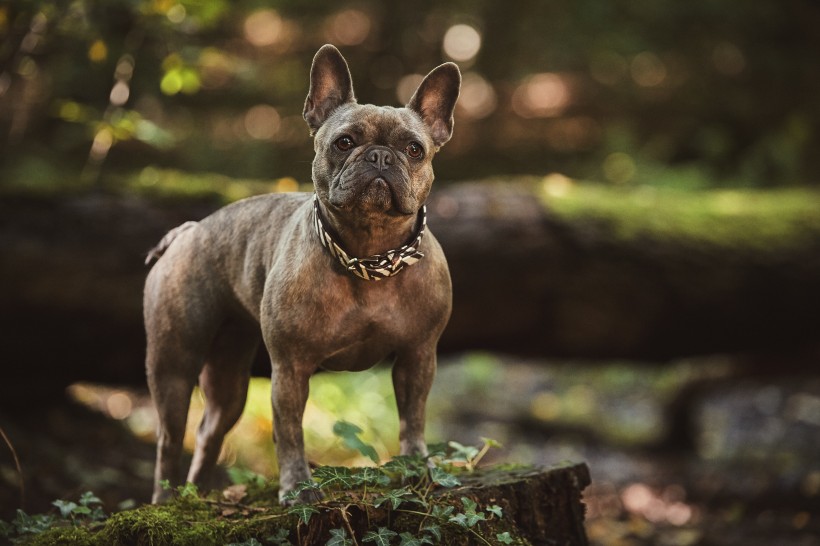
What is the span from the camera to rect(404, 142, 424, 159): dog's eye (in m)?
3.32

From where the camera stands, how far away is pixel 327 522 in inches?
134

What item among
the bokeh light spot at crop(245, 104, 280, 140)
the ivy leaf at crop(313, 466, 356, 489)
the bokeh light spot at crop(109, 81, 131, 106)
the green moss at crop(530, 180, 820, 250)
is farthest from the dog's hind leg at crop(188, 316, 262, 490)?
the bokeh light spot at crop(245, 104, 280, 140)

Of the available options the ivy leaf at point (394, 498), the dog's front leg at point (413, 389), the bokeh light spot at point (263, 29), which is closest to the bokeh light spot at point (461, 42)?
the bokeh light spot at point (263, 29)

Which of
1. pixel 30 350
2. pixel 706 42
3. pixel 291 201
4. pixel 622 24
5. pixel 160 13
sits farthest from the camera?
pixel 706 42

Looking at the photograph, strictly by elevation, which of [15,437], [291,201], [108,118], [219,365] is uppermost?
[108,118]

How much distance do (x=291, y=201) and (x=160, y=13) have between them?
2802mm

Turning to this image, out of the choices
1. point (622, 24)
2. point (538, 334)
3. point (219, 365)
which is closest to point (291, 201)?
point (219, 365)

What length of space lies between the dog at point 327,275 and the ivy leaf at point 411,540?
0.44m

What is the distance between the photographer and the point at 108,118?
6.96 m

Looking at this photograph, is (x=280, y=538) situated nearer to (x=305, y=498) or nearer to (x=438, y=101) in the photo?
(x=305, y=498)

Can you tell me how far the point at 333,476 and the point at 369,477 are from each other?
0.59 feet

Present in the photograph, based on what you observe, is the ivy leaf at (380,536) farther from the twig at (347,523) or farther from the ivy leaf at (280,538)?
the ivy leaf at (280,538)

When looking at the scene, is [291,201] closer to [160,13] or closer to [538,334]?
[160,13]

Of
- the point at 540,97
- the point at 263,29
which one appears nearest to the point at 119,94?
the point at 263,29
